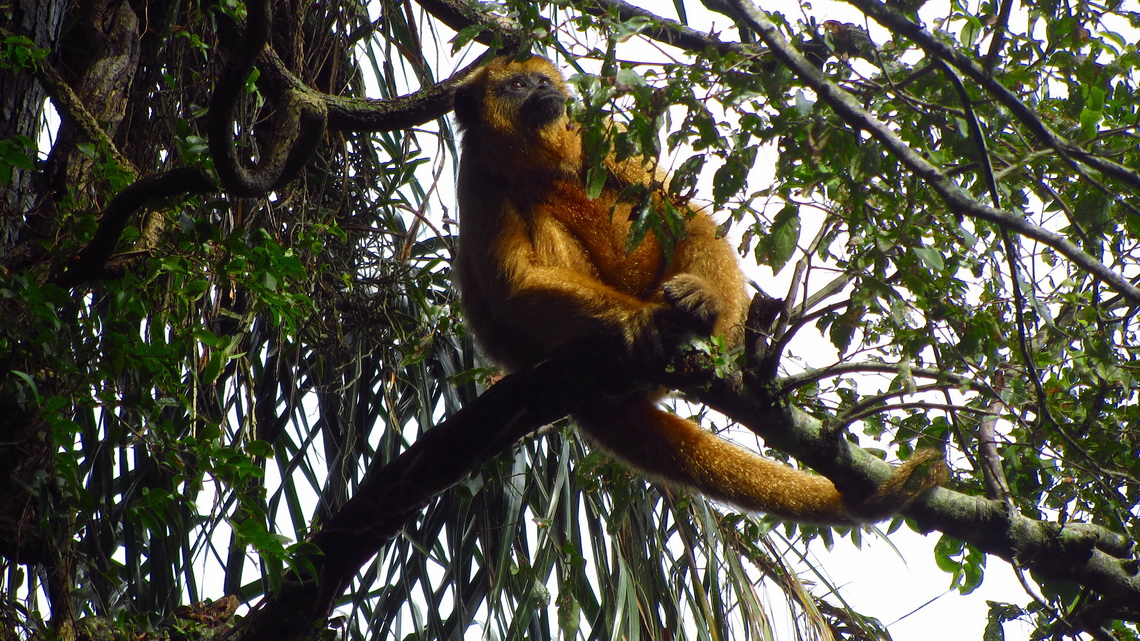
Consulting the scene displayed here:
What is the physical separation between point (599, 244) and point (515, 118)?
2.87 feet

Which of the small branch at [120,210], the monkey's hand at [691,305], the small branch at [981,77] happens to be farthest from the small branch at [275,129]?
the small branch at [981,77]

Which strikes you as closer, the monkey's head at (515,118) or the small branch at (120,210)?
the small branch at (120,210)

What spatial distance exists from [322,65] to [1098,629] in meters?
3.93

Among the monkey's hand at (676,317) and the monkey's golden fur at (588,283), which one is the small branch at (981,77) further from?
the monkey's hand at (676,317)

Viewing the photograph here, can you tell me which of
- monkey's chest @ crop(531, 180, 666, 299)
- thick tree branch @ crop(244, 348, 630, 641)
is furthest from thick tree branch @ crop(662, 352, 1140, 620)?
monkey's chest @ crop(531, 180, 666, 299)

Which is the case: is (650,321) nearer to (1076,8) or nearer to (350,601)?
(1076,8)

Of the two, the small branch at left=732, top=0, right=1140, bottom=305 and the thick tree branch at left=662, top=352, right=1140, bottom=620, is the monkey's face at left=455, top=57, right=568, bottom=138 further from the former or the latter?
the small branch at left=732, top=0, right=1140, bottom=305

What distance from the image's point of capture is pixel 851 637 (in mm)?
3910

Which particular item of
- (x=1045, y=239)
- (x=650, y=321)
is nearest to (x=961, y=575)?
(x=650, y=321)

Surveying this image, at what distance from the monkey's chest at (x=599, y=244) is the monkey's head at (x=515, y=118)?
31cm

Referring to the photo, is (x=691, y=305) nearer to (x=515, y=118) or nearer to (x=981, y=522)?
(x=981, y=522)

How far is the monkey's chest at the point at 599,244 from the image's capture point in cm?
385

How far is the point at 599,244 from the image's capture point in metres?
3.95

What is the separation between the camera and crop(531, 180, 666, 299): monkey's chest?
3.85 metres
